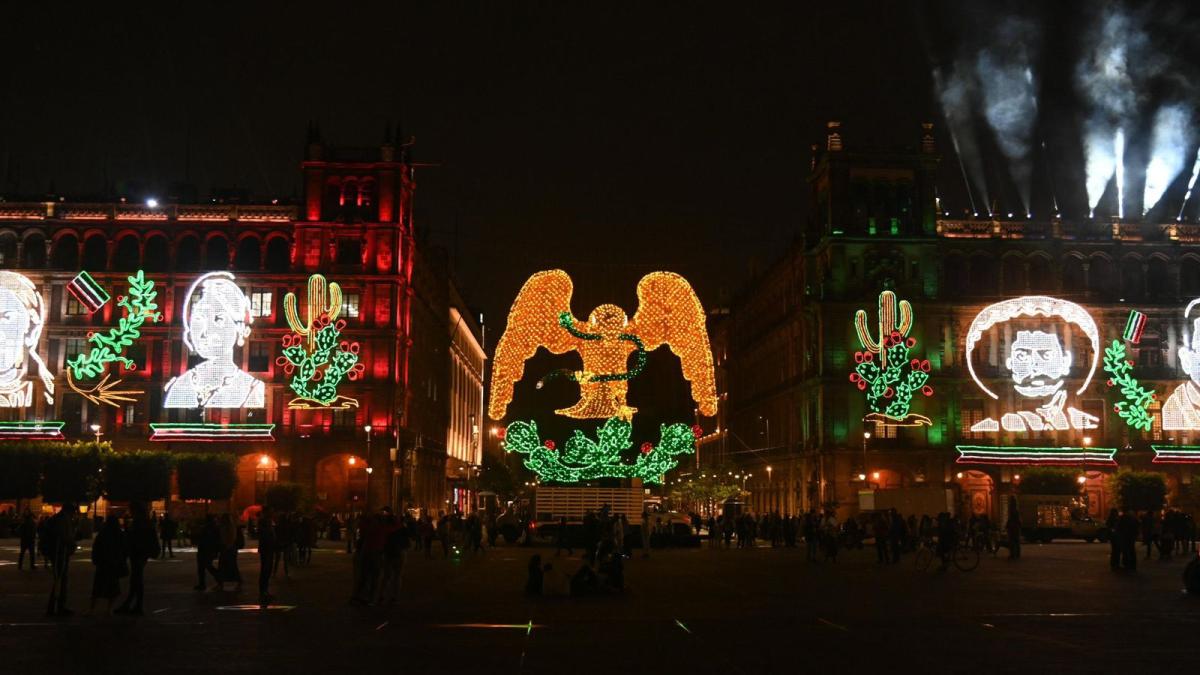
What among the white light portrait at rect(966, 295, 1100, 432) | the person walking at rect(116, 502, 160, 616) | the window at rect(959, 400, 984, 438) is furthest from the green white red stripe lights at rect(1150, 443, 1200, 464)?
the person walking at rect(116, 502, 160, 616)

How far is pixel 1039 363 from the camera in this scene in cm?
7506

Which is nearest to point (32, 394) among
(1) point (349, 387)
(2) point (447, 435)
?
(1) point (349, 387)

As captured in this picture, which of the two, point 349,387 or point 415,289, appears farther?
point 415,289

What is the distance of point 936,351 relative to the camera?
8256 cm

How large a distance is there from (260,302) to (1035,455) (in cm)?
5058

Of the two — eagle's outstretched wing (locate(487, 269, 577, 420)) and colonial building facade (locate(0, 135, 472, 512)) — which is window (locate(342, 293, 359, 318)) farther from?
eagle's outstretched wing (locate(487, 269, 577, 420))

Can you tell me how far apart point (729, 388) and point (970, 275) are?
43601 mm

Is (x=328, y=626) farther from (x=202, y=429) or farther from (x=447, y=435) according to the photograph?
(x=447, y=435)

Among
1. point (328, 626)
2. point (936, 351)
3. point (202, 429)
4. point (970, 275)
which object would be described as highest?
point (970, 275)

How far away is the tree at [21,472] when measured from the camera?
63.9 meters

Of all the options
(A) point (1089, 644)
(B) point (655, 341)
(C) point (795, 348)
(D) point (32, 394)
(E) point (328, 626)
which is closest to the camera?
(A) point (1089, 644)

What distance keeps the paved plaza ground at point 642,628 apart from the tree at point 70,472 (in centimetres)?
3392

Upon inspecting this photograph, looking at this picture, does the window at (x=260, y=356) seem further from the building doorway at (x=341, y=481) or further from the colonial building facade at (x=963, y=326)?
the colonial building facade at (x=963, y=326)

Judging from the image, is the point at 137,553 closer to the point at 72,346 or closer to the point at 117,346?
the point at 117,346
